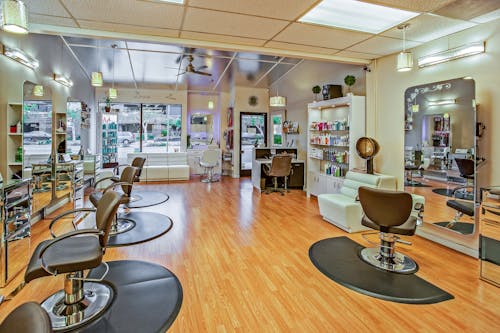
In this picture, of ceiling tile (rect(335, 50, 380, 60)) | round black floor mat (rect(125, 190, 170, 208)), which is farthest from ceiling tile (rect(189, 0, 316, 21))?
round black floor mat (rect(125, 190, 170, 208))

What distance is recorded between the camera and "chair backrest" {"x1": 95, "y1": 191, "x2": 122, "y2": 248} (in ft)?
6.93

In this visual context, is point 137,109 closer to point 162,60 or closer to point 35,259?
point 162,60

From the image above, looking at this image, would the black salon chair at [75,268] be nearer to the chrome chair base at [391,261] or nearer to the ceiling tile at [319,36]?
the chrome chair base at [391,261]

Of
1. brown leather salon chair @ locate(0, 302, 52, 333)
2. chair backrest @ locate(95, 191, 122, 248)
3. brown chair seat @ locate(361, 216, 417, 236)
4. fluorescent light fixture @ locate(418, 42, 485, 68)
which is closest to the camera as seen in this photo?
brown leather salon chair @ locate(0, 302, 52, 333)

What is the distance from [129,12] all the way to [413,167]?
408 centimetres

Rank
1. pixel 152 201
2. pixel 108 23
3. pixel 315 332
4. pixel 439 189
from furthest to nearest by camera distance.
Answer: pixel 152 201, pixel 439 189, pixel 108 23, pixel 315 332

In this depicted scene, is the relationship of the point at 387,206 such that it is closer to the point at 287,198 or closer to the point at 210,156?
the point at 287,198

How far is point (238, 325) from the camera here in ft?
6.70

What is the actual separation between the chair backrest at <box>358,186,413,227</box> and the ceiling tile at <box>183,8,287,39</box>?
214 centimetres

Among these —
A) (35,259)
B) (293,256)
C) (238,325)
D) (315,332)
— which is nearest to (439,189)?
(293,256)

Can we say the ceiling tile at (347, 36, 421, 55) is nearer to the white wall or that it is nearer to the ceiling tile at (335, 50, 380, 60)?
the ceiling tile at (335, 50, 380, 60)

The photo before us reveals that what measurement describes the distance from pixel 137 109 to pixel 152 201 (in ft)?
16.5

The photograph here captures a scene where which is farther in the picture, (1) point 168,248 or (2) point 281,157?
(2) point 281,157

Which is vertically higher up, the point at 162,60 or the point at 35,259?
the point at 162,60
